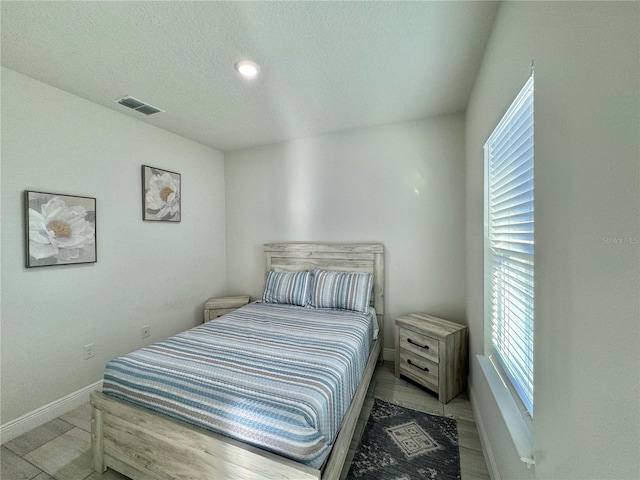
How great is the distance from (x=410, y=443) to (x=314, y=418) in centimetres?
101

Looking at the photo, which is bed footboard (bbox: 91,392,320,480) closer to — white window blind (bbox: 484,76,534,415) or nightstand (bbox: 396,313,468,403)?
white window blind (bbox: 484,76,534,415)

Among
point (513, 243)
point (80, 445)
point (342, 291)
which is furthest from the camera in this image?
point (342, 291)

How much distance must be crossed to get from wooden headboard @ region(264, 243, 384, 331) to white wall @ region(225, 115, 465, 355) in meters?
0.12

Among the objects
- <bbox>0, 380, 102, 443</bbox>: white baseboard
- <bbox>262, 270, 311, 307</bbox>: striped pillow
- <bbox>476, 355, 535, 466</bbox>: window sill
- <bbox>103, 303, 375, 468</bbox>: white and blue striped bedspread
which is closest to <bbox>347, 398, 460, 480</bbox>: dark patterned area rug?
<bbox>103, 303, 375, 468</bbox>: white and blue striped bedspread

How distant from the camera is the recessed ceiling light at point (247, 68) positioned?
5.96 feet

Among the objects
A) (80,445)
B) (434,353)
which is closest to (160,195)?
(80,445)

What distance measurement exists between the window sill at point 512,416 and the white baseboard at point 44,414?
122 inches

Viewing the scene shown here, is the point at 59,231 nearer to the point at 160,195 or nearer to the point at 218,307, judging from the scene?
the point at 160,195

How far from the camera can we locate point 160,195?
2.91 m

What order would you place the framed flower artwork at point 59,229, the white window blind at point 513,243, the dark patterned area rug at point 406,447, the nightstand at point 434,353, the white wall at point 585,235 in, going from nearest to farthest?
the white wall at point 585,235
the white window blind at point 513,243
the dark patterned area rug at point 406,447
the framed flower artwork at point 59,229
the nightstand at point 434,353

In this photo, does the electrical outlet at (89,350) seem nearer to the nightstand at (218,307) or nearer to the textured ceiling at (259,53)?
the nightstand at (218,307)

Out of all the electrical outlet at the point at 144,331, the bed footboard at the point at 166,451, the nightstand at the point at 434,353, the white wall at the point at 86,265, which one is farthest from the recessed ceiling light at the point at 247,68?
the electrical outlet at the point at 144,331

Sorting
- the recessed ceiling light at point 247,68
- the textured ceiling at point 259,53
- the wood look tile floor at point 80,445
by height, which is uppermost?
the textured ceiling at point 259,53

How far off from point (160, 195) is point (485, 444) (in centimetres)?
355
